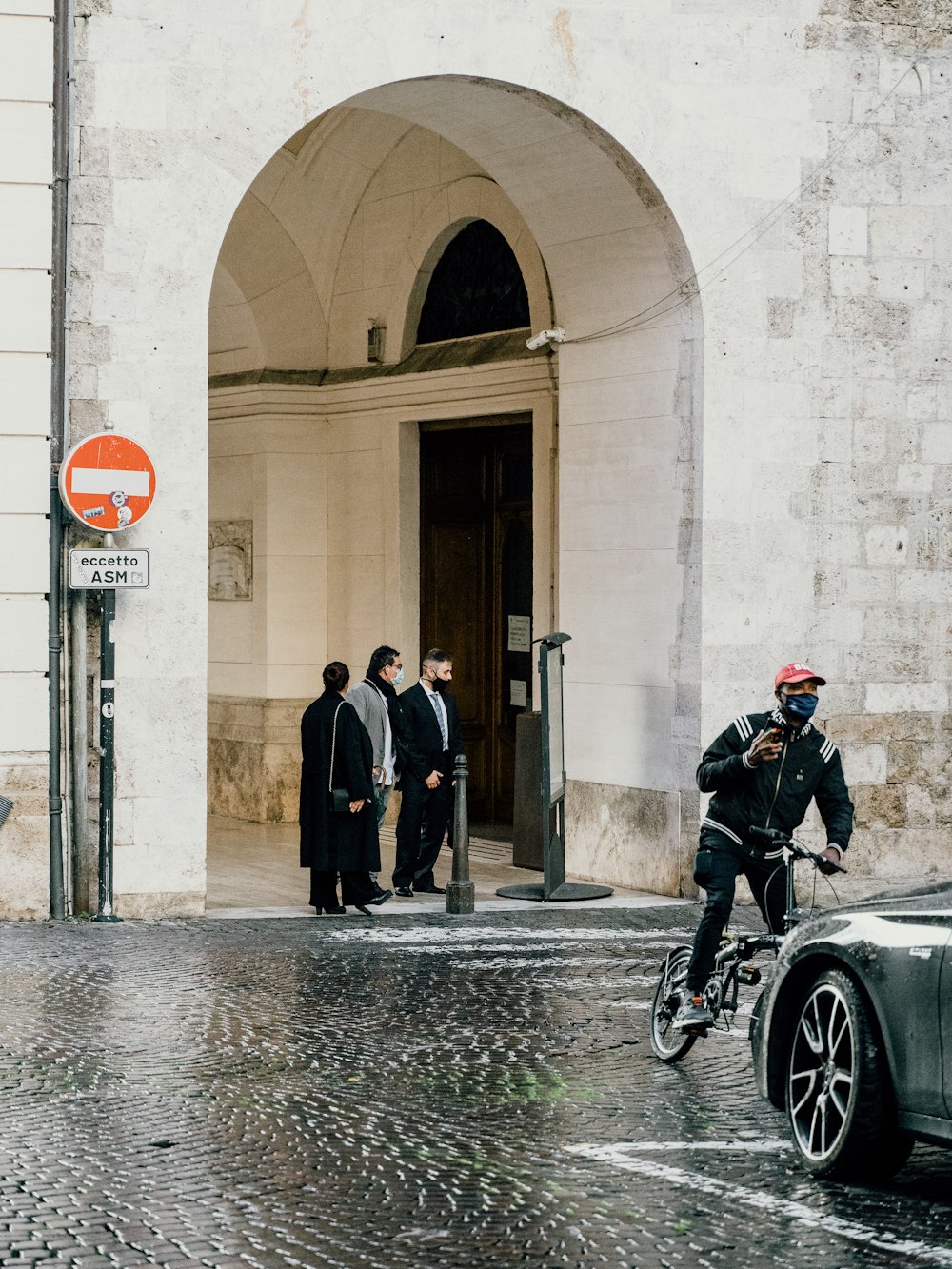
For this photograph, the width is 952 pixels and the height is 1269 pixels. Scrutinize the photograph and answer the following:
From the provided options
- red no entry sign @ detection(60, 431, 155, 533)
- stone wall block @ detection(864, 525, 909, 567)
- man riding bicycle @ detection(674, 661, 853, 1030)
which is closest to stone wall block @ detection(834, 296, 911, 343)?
stone wall block @ detection(864, 525, 909, 567)

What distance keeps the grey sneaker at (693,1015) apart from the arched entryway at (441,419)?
5834 mm

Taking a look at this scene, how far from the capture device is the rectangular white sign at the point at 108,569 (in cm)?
1241

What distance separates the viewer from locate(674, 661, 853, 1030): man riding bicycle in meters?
8.41

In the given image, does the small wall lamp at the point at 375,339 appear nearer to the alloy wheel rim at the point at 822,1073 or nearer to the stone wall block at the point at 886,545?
the stone wall block at the point at 886,545

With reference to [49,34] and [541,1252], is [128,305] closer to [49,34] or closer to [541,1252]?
[49,34]

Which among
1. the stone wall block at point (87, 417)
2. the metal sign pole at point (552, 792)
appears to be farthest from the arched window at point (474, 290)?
the stone wall block at point (87, 417)

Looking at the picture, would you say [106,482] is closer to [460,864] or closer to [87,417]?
[87,417]

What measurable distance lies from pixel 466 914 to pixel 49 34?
5.84 meters

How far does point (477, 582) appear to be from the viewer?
18281 millimetres

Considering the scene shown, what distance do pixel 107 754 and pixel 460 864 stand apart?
7.46 feet

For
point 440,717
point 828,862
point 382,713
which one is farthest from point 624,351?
point 828,862

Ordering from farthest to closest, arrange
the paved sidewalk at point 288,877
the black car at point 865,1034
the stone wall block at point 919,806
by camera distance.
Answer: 1. the stone wall block at point 919,806
2. the paved sidewalk at point 288,877
3. the black car at point 865,1034

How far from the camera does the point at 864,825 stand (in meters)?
14.4

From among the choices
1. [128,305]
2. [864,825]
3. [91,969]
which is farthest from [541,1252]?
[864,825]
